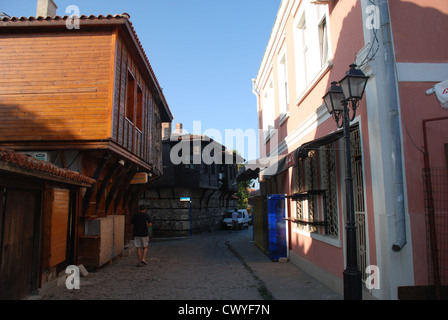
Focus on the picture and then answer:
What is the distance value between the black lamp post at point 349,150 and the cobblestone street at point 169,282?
2.33 meters

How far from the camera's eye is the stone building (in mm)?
21359

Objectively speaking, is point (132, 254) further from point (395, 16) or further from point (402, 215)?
point (395, 16)

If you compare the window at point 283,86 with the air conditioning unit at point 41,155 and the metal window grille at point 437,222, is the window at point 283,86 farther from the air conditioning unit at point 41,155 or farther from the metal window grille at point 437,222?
the air conditioning unit at point 41,155

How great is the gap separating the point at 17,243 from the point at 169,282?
3221 mm

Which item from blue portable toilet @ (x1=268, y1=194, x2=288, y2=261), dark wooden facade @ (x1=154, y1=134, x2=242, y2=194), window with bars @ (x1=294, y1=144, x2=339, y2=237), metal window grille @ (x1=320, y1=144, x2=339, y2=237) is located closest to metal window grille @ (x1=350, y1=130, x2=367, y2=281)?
window with bars @ (x1=294, y1=144, x2=339, y2=237)

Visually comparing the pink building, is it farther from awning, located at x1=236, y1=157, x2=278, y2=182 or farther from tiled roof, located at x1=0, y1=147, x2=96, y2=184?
awning, located at x1=236, y1=157, x2=278, y2=182

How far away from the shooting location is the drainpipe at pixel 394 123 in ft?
14.7

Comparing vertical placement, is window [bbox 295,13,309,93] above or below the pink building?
above

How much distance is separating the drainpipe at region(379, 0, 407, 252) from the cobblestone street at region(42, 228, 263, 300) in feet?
9.26

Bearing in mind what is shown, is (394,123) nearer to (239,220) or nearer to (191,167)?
(191,167)

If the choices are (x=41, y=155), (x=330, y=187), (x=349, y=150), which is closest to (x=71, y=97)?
(x=41, y=155)

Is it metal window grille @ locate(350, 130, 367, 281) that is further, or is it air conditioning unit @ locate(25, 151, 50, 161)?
air conditioning unit @ locate(25, 151, 50, 161)

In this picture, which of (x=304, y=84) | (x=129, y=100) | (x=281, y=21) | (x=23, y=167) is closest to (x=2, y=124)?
(x=129, y=100)
